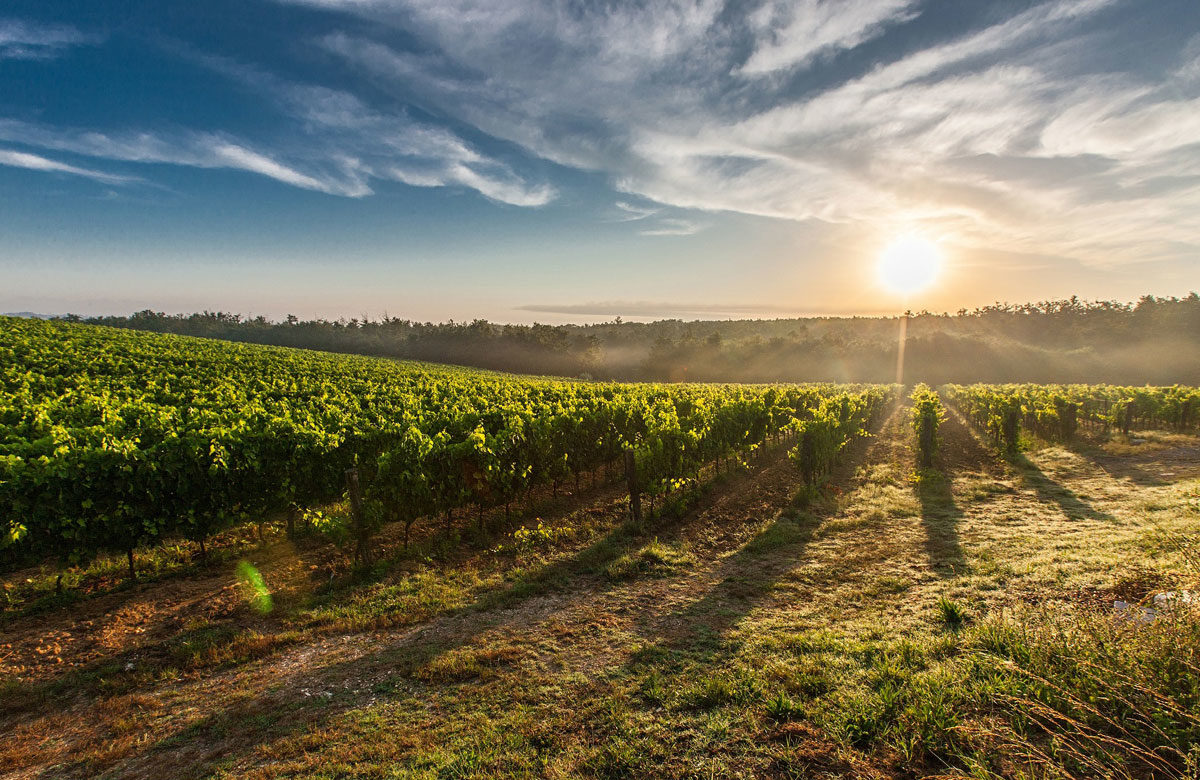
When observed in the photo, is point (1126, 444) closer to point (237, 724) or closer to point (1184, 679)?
point (1184, 679)

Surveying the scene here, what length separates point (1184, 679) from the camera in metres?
3.50

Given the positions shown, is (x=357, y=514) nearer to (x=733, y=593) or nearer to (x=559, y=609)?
(x=559, y=609)

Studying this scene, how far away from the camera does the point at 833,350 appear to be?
287 feet

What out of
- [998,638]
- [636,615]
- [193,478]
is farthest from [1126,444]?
[193,478]

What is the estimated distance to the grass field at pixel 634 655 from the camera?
3852 millimetres

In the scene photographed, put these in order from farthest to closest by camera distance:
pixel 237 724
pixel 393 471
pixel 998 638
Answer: pixel 393 471 < pixel 998 638 < pixel 237 724

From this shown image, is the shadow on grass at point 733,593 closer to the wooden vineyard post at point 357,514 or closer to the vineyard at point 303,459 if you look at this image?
the vineyard at point 303,459

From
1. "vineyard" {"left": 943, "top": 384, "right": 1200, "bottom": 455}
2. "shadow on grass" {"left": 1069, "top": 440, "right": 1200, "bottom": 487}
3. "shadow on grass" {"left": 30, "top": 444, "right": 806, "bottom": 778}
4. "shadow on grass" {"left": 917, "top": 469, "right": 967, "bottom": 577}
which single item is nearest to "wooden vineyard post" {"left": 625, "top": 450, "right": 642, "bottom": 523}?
"shadow on grass" {"left": 30, "top": 444, "right": 806, "bottom": 778}

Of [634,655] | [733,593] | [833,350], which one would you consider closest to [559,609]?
[634,655]

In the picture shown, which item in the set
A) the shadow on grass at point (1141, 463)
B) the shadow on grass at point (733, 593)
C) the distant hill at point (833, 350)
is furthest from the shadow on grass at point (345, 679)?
the distant hill at point (833, 350)

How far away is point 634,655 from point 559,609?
5.45 ft

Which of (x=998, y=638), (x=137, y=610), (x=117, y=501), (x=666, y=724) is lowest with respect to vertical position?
(x=137, y=610)

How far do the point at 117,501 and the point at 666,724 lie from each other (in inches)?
354

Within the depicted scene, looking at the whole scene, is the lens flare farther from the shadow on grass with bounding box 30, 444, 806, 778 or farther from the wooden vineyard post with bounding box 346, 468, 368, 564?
the shadow on grass with bounding box 30, 444, 806, 778
